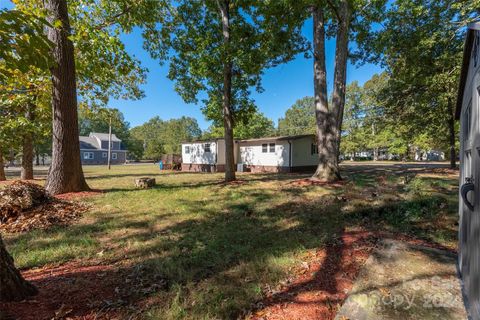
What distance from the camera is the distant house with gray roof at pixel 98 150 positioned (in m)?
46.8

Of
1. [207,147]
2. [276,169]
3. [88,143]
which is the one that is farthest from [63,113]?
[88,143]

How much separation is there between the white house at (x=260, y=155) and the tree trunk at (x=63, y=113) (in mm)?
13824

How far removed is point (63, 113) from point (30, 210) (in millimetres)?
3729

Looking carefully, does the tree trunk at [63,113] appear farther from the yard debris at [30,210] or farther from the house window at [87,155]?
the house window at [87,155]

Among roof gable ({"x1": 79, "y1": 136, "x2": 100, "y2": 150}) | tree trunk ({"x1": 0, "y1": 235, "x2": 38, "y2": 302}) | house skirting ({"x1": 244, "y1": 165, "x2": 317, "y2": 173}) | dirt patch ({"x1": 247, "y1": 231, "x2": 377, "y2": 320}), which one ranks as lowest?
dirt patch ({"x1": 247, "y1": 231, "x2": 377, "y2": 320})

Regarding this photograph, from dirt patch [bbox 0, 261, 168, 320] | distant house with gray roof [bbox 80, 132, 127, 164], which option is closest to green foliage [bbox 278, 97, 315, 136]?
distant house with gray roof [bbox 80, 132, 127, 164]

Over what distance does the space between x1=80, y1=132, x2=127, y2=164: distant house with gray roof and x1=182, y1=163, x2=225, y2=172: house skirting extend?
1288 inches

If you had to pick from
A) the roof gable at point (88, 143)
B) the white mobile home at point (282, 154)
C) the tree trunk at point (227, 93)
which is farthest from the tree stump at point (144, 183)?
the roof gable at point (88, 143)

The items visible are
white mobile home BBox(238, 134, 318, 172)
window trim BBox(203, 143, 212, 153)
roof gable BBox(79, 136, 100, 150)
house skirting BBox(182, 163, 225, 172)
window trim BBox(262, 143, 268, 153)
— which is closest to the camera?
white mobile home BBox(238, 134, 318, 172)

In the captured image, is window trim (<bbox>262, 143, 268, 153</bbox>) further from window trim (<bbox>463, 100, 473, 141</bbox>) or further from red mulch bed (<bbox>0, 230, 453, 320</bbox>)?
window trim (<bbox>463, 100, 473, 141</bbox>)

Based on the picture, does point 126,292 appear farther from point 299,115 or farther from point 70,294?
point 299,115

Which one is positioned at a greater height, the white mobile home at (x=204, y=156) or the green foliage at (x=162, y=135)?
the green foliage at (x=162, y=135)

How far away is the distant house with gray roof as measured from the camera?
46750 millimetres

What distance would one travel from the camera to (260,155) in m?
21.5
